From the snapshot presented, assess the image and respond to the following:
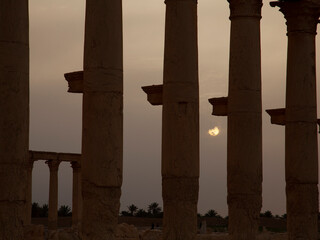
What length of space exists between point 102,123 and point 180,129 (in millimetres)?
7655

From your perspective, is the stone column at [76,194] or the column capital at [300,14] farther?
the stone column at [76,194]

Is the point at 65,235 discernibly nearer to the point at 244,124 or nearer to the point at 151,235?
the point at 151,235

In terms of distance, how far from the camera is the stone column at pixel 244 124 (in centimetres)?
5744

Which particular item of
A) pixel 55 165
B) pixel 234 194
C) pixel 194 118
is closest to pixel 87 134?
pixel 194 118

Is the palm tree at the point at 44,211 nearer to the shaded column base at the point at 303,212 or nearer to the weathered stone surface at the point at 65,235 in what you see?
the weathered stone surface at the point at 65,235

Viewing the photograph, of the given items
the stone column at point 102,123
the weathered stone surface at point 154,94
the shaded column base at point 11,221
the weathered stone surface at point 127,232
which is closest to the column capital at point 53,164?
the weathered stone surface at point 127,232

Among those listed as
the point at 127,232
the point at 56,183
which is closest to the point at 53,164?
the point at 56,183

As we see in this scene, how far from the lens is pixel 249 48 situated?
58031mm

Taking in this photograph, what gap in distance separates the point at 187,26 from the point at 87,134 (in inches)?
420

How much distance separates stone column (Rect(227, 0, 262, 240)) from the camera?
57.4 m

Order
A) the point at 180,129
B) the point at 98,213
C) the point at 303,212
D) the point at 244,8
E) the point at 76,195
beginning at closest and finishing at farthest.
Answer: the point at 98,213 < the point at 180,129 < the point at 244,8 < the point at 303,212 < the point at 76,195

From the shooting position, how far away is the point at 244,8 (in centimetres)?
5825

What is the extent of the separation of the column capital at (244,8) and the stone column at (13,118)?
19.6 metres

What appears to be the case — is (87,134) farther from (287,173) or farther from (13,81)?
(287,173)
